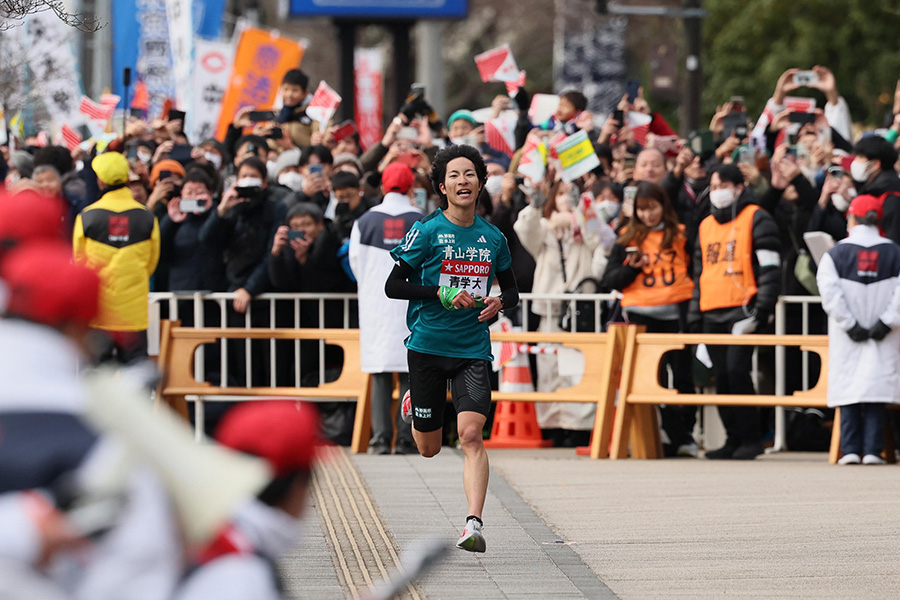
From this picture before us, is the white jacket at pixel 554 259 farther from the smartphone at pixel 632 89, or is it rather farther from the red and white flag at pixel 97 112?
the red and white flag at pixel 97 112

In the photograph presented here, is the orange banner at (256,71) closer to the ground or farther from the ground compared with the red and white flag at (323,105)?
farther from the ground

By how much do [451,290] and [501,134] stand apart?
7574 mm

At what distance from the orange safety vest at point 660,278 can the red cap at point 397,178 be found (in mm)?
1808

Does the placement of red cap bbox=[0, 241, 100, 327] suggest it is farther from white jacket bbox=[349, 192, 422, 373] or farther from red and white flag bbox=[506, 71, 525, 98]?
red and white flag bbox=[506, 71, 525, 98]

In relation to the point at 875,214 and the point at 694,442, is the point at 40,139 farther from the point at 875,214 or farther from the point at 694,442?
the point at 875,214

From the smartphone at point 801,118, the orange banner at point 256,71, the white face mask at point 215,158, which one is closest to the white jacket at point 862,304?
the smartphone at point 801,118

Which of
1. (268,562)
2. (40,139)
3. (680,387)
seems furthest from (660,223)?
(268,562)

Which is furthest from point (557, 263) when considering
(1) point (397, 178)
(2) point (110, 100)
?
(2) point (110, 100)

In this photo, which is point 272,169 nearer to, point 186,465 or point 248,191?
point 248,191

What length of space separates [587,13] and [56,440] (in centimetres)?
4126

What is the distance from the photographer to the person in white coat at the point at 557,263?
13.1 metres

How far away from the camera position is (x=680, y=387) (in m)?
12.7

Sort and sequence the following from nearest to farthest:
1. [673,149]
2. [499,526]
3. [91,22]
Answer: [91,22]
[499,526]
[673,149]

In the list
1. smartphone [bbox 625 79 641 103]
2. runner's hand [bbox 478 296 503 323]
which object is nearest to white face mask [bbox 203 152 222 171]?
smartphone [bbox 625 79 641 103]
